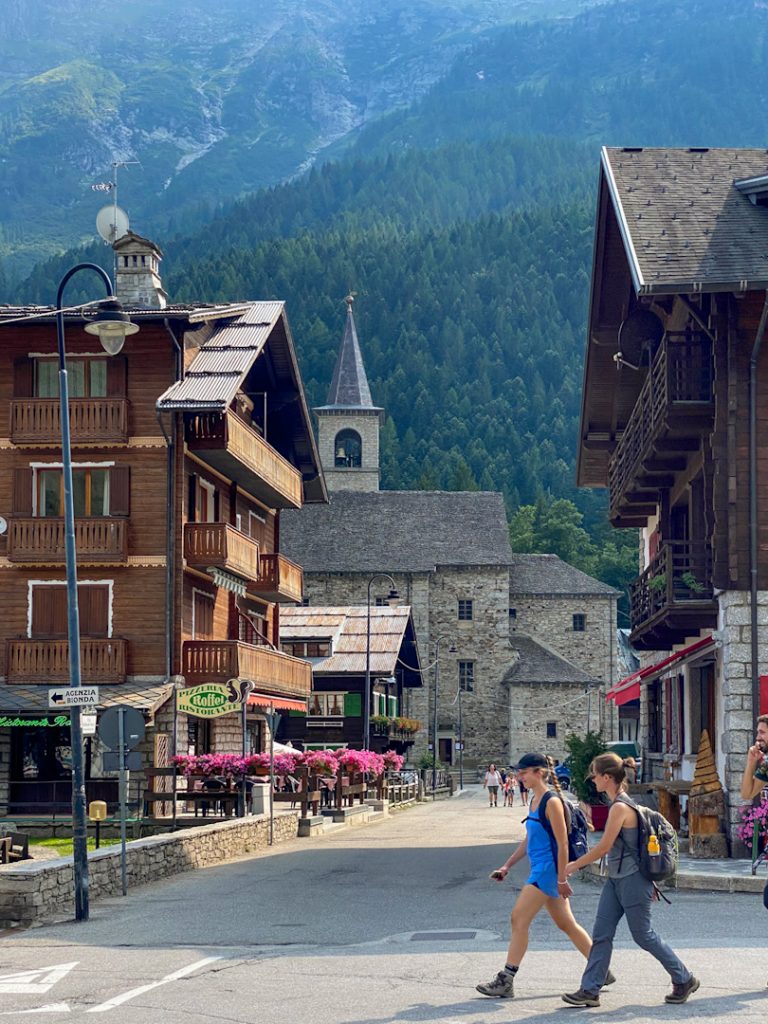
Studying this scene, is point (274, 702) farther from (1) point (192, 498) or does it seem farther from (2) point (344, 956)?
(2) point (344, 956)

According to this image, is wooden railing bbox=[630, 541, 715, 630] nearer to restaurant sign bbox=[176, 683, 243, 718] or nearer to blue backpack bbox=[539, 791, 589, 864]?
restaurant sign bbox=[176, 683, 243, 718]

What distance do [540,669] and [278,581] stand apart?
50.8m

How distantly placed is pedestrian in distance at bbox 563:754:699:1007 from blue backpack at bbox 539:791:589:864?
0.42 metres

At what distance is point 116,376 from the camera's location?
3766 centimetres

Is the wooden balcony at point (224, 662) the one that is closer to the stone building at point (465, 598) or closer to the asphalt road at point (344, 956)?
the asphalt road at point (344, 956)

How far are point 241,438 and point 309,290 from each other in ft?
507

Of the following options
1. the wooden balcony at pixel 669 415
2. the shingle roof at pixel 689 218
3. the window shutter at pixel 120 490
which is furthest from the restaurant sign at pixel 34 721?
the shingle roof at pixel 689 218

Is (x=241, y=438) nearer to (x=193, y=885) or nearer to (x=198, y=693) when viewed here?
(x=198, y=693)

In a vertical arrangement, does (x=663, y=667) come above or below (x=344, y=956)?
above

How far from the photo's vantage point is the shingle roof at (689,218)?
23766 mm

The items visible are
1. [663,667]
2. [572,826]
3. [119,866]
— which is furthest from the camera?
[663,667]

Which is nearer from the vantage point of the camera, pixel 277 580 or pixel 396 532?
pixel 277 580

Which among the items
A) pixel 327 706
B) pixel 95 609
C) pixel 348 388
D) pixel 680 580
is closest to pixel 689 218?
pixel 680 580

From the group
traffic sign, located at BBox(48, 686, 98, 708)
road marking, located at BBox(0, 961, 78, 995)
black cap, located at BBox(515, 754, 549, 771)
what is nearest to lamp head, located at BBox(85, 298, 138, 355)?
traffic sign, located at BBox(48, 686, 98, 708)
